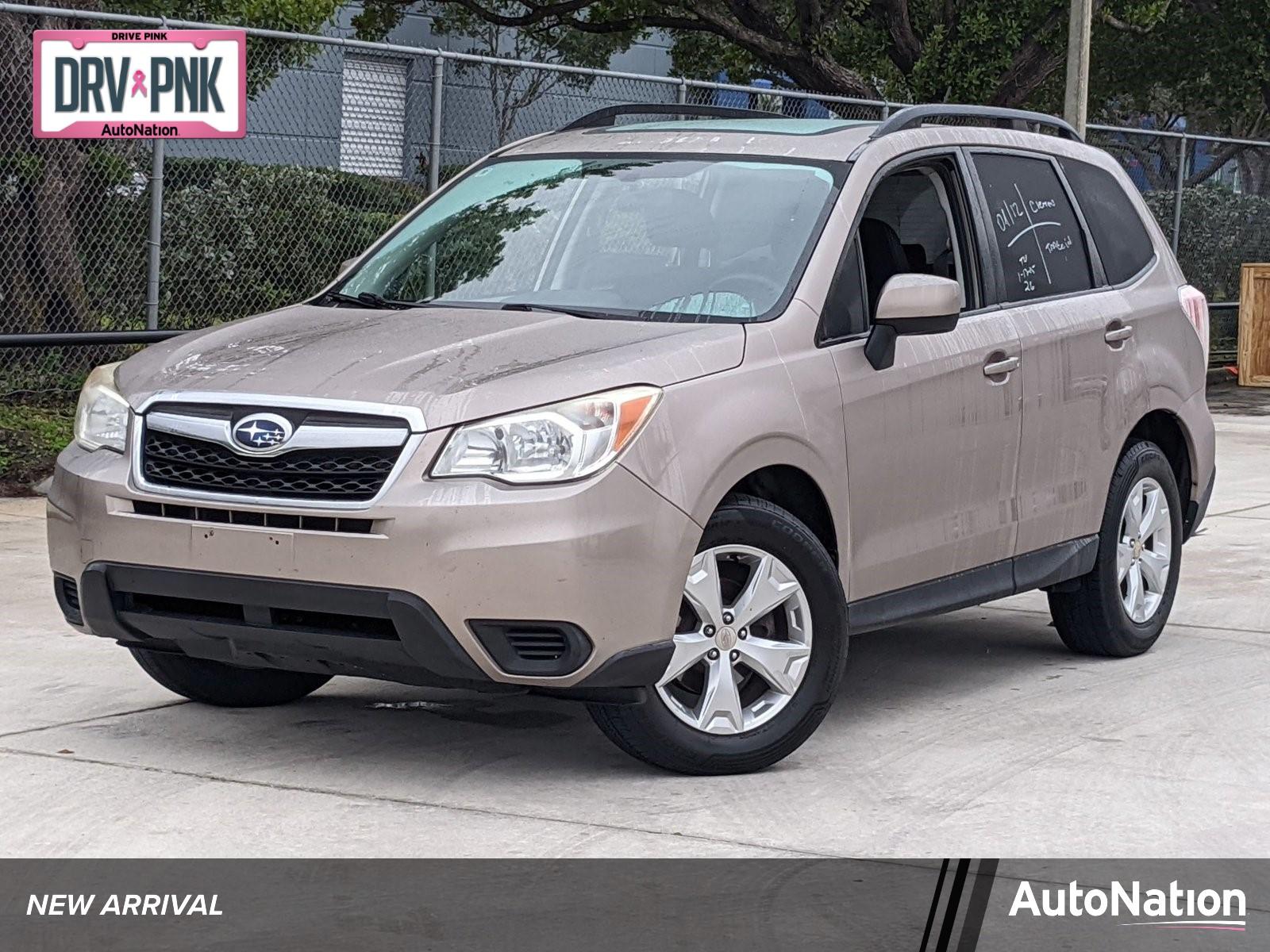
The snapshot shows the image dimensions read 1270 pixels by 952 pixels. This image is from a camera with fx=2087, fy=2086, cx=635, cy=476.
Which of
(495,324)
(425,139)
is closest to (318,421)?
(495,324)

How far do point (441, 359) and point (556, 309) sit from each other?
0.65 meters

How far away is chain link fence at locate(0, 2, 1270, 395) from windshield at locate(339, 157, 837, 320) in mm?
4741

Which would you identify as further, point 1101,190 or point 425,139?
point 425,139

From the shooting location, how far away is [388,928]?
441 centimetres

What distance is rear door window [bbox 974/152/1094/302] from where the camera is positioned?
7121mm

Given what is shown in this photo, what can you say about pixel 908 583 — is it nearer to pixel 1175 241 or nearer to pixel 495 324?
pixel 495 324

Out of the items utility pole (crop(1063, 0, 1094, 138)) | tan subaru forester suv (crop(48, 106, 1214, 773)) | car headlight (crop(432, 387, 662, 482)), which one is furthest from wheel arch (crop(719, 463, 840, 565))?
utility pole (crop(1063, 0, 1094, 138))

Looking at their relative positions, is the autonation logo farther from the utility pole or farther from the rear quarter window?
the utility pole

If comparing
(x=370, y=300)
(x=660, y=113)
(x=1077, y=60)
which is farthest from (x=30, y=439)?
(x=1077, y=60)

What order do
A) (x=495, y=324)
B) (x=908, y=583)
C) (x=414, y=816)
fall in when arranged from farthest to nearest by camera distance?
(x=908, y=583), (x=495, y=324), (x=414, y=816)

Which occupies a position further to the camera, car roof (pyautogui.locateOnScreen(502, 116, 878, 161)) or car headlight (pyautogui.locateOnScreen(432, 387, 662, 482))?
car roof (pyautogui.locateOnScreen(502, 116, 878, 161))

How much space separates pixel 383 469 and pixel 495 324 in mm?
849

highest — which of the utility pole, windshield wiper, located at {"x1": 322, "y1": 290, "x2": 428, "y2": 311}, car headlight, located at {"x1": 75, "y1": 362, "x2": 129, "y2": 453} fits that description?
the utility pole

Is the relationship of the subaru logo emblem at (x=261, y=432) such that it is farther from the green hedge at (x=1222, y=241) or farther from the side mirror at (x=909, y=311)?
the green hedge at (x=1222, y=241)
